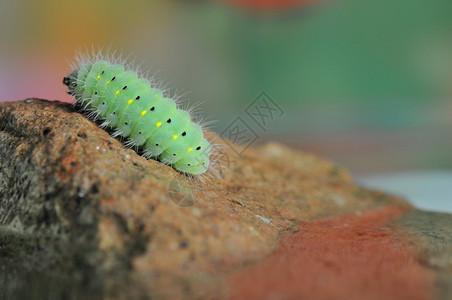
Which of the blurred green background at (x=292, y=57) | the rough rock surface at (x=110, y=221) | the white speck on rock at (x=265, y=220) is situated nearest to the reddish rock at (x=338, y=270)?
the rough rock surface at (x=110, y=221)

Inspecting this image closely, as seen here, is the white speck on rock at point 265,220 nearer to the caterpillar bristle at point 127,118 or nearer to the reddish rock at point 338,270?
the reddish rock at point 338,270

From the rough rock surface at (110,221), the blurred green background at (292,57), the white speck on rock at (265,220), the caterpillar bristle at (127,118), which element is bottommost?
the rough rock surface at (110,221)

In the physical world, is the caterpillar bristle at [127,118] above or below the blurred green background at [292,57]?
below

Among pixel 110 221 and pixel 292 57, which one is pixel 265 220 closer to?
pixel 110 221

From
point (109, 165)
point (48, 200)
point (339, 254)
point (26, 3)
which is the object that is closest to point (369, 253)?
point (339, 254)

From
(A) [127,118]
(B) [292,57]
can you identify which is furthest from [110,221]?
(B) [292,57]

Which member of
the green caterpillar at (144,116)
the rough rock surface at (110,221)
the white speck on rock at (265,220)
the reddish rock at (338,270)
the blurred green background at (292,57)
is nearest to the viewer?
the reddish rock at (338,270)

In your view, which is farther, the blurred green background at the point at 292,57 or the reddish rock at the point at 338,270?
the blurred green background at the point at 292,57
